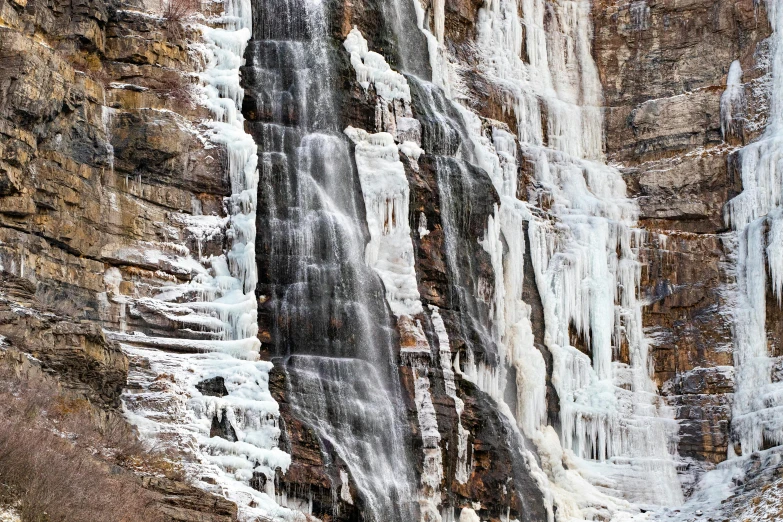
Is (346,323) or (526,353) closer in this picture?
(346,323)

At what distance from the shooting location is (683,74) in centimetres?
4162

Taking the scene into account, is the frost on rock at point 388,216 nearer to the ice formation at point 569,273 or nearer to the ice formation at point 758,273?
the ice formation at point 569,273

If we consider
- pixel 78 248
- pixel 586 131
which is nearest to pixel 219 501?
pixel 78 248

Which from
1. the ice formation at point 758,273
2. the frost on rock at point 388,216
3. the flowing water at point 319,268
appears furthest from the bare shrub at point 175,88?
the ice formation at point 758,273

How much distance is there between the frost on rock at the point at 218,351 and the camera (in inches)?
991

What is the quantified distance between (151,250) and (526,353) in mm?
10099

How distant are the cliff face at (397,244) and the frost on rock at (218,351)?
0.06 meters

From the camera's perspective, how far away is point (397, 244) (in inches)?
1250

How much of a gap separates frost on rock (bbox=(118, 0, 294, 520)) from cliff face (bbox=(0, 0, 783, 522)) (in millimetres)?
63

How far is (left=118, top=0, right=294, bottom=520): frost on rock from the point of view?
25.2 m

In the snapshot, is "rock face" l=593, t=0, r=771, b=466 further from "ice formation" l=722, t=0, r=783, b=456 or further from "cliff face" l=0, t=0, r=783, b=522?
"ice formation" l=722, t=0, r=783, b=456

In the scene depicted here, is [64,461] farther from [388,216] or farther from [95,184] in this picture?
[388,216]

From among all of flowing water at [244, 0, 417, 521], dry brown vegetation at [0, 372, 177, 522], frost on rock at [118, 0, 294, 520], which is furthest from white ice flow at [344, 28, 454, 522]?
dry brown vegetation at [0, 372, 177, 522]

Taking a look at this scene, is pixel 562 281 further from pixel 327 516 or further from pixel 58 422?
pixel 58 422
